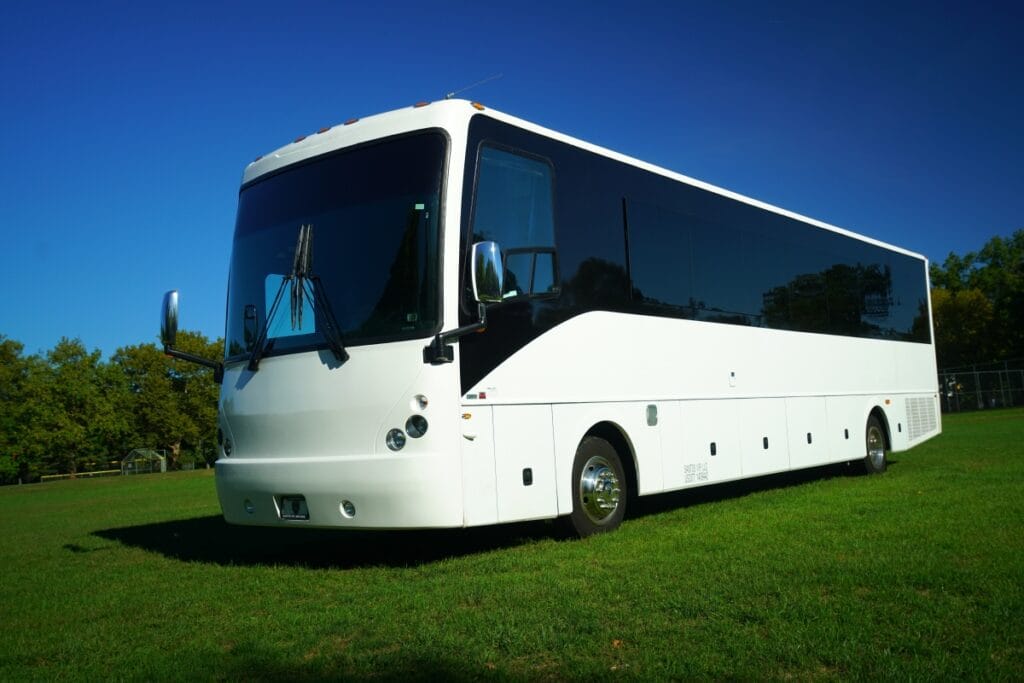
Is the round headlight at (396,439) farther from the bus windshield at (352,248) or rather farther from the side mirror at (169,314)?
the side mirror at (169,314)

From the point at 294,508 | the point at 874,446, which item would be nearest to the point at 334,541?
the point at 294,508

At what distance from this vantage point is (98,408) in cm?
7306

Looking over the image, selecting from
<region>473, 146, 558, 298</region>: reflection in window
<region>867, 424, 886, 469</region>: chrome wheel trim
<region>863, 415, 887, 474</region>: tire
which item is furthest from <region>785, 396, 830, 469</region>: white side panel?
<region>473, 146, 558, 298</region>: reflection in window

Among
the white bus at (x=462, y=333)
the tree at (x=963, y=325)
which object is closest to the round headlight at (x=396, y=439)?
the white bus at (x=462, y=333)

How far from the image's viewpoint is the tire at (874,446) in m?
15.0

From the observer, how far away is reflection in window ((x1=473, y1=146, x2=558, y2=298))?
26.3 feet

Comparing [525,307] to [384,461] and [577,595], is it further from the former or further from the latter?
[577,595]

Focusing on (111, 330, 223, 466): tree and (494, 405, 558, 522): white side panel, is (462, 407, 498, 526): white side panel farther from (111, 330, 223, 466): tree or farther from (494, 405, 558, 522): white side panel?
(111, 330, 223, 466): tree

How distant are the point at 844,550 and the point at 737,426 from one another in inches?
175

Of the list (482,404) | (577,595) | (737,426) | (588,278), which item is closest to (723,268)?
(737,426)

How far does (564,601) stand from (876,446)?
11094mm

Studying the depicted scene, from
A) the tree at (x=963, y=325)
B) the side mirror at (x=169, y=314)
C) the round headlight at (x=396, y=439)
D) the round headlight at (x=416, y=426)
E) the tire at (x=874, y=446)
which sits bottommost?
the tire at (x=874, y=446)

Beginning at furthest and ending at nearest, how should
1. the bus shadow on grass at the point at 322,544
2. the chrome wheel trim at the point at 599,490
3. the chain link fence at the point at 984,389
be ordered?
1. the chain link fence at the point at 984,389
2. the chrome wheel trim at the point at 599,490
3. the bus shadow on grass at the point at 322,544

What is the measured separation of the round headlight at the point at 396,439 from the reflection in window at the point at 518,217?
5.24ft
